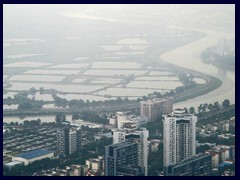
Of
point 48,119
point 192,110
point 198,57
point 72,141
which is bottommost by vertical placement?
point 72,141

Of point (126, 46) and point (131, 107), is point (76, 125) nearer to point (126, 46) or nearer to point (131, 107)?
point (131, 107)

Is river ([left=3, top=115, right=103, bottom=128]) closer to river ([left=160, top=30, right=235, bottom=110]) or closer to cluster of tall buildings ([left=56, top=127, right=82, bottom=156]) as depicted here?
cluster of tall buildings ([left=56, top=127, right=82, bottom=156])

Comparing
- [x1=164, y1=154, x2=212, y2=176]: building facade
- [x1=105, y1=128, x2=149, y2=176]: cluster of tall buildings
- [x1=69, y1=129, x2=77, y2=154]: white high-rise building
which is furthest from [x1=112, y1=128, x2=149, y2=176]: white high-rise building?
[x1=69, y1=129, x2=77, y2=154]: white high-rise building

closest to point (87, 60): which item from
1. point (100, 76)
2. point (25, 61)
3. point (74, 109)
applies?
point (100, 76)

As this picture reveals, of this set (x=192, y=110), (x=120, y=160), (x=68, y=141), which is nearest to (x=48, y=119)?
(x=68, y=141)

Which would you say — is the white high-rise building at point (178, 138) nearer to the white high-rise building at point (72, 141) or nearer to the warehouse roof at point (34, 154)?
the white high-rise building at point (72, 141)

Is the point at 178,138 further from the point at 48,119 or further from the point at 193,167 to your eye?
the point at 48,119

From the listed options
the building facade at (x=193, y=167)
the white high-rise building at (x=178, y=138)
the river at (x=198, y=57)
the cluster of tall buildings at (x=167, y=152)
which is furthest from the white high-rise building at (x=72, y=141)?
the river at (x=198, y=57)
